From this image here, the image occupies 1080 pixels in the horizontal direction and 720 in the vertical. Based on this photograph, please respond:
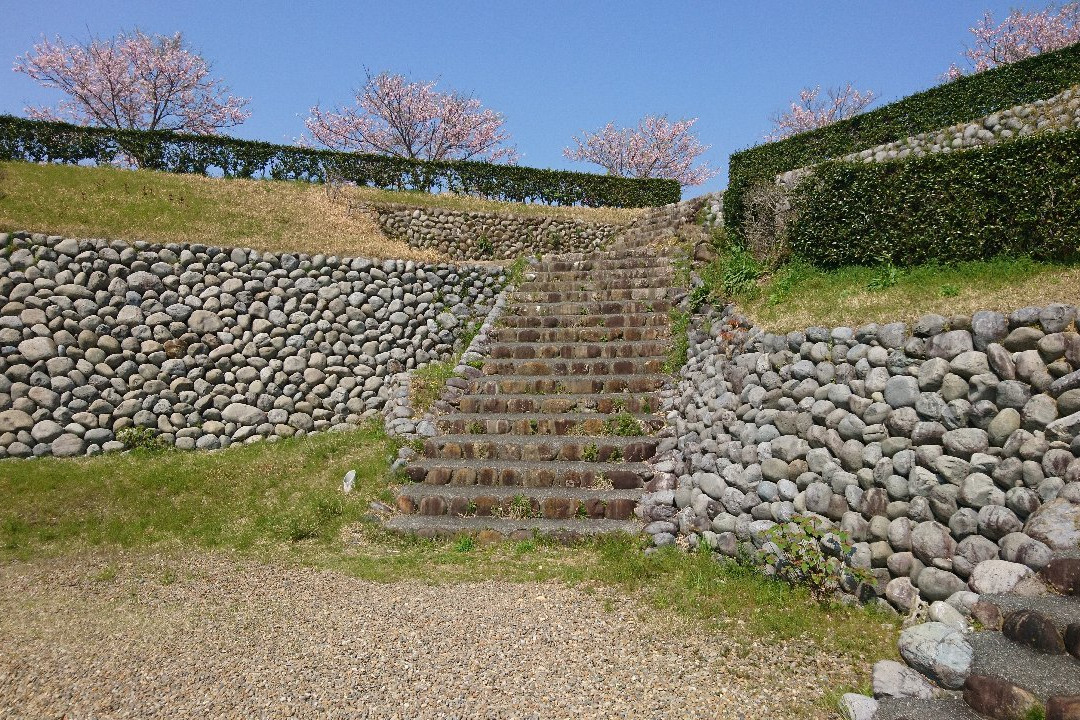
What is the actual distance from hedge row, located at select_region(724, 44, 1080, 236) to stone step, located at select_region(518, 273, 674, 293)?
6.13ft

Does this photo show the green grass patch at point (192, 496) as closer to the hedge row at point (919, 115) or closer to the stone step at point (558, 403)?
the stone step at point (558, 403)

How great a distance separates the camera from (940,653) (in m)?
4.33

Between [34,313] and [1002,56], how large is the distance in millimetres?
40636

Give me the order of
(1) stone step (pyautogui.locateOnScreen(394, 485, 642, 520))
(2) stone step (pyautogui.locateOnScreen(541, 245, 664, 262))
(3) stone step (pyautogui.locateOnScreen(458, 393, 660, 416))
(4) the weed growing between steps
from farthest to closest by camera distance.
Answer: (2) stone step (pyautogui.locateOnScreen(541, 245, 664, 262)) < (4) the weed growing between steps < (3) stone step (pyautogui.locateOnScreen(458, 393, 660, 416)) < (1) stone step (pyautogui.locateOnScreen(394, 485, 642, 520))

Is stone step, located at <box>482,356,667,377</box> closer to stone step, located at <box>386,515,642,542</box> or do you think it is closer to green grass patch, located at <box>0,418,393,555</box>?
green grass patch, located at <box>0,418,393,555</box>

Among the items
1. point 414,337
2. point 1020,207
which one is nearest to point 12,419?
point 414,337

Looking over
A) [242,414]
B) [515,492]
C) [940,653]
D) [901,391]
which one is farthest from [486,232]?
[940,653]

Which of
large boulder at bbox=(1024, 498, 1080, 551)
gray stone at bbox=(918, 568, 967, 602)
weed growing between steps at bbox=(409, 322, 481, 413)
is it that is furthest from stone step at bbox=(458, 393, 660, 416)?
large boulder at bbox=(1024, 498, 1080, 551)

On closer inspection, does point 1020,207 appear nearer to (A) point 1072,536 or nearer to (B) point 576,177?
(A) point 1072,536

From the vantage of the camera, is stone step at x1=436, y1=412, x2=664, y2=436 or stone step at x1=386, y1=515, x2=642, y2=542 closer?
stone step at x1=386, y1=515, x2=642, y2=542

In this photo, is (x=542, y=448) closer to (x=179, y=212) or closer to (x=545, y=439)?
(x=545, y=439)

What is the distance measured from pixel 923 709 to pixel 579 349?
326 inches

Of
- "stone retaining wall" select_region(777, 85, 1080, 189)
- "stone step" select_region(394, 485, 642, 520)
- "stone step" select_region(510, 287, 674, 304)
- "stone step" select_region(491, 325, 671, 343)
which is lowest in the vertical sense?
"stone step" select_region(394, 485, 642, 520)

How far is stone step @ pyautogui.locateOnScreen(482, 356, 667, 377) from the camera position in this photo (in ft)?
36.5
